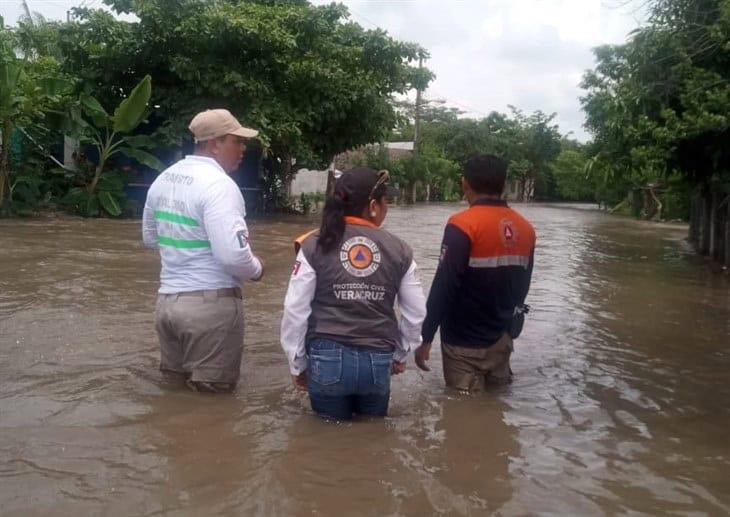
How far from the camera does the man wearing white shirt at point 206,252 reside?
Answer: 14.4ft

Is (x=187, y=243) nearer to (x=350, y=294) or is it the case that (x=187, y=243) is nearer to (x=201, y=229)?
(x=201, y=229)

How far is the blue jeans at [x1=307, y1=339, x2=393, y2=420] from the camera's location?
4027mm

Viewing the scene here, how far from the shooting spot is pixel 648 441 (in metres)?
4.46

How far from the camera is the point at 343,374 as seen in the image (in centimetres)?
404

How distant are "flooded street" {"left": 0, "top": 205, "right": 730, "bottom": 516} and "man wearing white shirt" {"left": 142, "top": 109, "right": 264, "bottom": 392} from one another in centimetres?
36

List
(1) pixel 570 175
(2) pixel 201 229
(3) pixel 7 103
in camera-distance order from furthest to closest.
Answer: (1) pixel 570 175, (3) pixel 7 103, (2) pixel 201 229

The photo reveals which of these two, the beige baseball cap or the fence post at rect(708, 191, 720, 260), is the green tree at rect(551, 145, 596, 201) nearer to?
the fence post at rect(708, 191, 720, 260)

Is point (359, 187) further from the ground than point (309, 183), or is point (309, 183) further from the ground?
point (309, 183)

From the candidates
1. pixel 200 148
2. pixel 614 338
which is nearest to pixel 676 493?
pixel 200 148

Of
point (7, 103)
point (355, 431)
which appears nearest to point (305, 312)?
point (355, 431)

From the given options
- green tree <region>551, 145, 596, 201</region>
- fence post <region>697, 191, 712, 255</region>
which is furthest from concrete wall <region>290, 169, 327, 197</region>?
fence post <region>697, 191, 712, 255</region>

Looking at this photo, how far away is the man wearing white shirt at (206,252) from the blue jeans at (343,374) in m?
0.71

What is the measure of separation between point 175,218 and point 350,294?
1.21m

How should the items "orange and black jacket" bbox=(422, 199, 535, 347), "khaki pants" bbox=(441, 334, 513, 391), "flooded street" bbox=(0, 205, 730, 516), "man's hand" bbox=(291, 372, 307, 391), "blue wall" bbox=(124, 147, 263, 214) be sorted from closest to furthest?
"flooded street" bbox=(0, 205, 730, 516)
"man's hand" bbox=(291, 372, 307, 391)
"orange and black jacket" bbox=(422, 199, 535, 347)
"khaki pants" bbox=(441, 334, 513, 391)
"blue wall" bbox=(124, 147, 263, 214)
